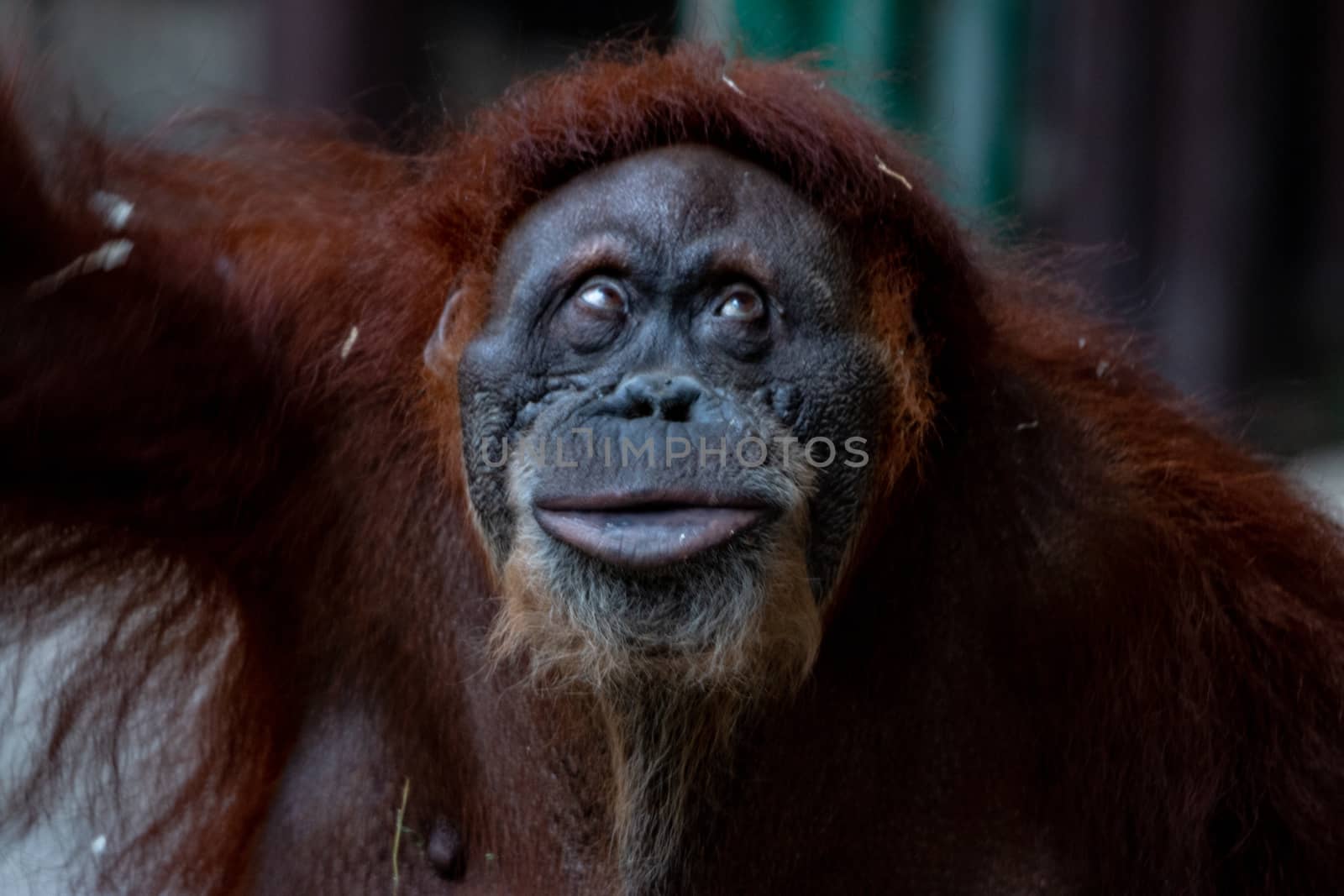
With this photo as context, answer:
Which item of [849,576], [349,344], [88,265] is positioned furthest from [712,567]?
[88,265]

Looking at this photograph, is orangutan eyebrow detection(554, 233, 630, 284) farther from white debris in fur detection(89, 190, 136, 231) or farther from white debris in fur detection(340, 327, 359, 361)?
white debris in fur detection(89, 190, 136, 231)

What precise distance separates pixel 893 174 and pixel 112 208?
1.50 metres

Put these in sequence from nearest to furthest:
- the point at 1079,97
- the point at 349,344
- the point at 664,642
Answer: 1. the point at 664,642
2. the point at 349,344
3. the point at 1079,97

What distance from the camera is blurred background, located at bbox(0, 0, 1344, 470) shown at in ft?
18.7

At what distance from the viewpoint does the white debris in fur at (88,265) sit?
10.3 ft

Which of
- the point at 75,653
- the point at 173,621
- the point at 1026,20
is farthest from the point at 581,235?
the point at 1026,20

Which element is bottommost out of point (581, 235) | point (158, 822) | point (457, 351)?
point (158, 822)

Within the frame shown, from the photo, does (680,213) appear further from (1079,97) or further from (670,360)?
(1079,97)

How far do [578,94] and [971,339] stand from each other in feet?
2.79

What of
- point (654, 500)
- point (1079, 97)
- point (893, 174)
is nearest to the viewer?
point (654, 500)

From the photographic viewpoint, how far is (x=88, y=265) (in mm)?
3143

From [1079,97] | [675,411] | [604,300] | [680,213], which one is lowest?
[1079,97]

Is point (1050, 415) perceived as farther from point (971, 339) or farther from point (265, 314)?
point (265, 314)

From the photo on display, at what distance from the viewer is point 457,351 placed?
3111 millimetres
